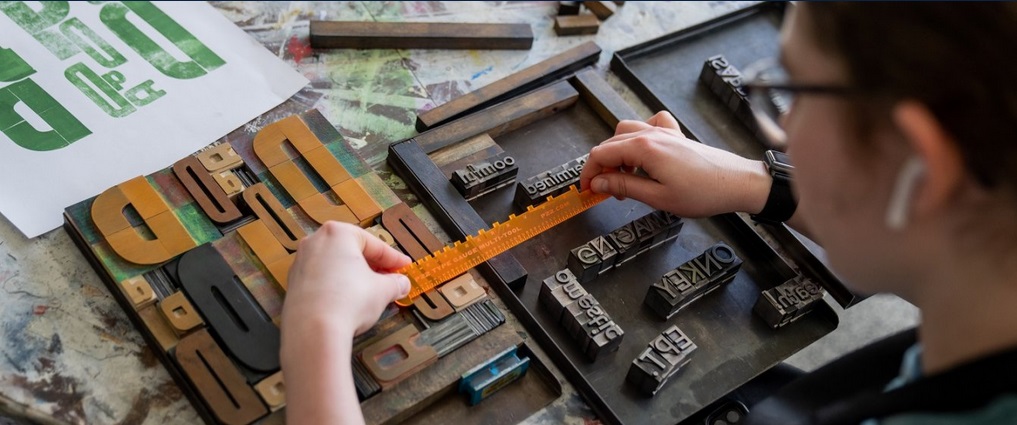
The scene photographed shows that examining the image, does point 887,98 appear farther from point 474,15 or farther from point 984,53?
point 474,15

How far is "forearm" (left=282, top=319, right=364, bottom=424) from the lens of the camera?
1212 millimetres

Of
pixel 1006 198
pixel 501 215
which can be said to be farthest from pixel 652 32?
pixel 1006 198

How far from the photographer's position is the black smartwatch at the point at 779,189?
1604 millimetres

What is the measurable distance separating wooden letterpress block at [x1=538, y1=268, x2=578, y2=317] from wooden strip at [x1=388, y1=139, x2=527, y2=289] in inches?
1.8

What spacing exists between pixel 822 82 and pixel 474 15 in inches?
48.8

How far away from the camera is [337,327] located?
125 cm

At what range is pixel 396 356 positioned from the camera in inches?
54.2

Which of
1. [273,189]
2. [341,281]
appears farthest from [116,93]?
[341,281]

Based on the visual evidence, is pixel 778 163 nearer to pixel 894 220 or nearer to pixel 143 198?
pixel 894 220

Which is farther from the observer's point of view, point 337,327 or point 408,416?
point 408,416

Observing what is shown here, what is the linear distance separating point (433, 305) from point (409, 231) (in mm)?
155

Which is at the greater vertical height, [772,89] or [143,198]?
[772,89]

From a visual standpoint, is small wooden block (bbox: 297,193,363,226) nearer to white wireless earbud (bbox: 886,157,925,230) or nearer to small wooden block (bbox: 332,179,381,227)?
small wooden block (bbox: 332,179,381,227)

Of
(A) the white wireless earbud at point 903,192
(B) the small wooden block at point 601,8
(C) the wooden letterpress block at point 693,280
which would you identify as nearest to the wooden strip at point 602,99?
(B) the small wooden block at point 601,8
